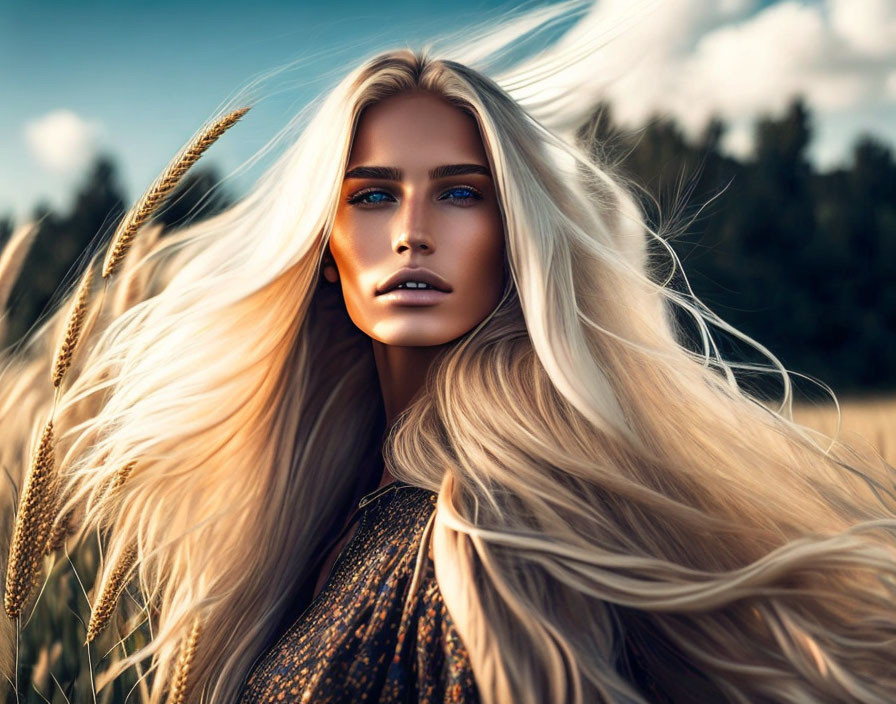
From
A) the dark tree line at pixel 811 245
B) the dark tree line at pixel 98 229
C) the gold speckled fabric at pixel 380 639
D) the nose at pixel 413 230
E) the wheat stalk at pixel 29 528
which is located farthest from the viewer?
the dark tree line at pixel 811 245

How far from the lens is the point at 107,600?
177cm

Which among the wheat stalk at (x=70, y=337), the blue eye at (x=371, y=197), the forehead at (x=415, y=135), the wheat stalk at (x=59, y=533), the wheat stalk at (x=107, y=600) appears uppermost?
the forehead at (x=415, y=135)

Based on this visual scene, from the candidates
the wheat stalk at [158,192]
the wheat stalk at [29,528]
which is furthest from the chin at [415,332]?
the wheat stalk at [29,528]

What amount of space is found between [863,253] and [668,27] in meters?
4.90

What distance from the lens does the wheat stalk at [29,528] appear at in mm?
1716

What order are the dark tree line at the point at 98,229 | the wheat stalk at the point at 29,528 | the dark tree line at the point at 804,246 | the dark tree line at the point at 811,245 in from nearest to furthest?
1. the wheat stalk at the point at 29,528
2. the dark tree line at the point at 98,229
3. the dark tree line at the point at 804,246
4. the dark tree line at the point at 811,245

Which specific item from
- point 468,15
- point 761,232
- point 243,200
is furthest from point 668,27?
point 761,232

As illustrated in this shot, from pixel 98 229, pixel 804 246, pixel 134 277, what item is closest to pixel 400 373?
pixel 134 277

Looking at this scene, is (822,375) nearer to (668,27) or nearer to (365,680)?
(668,27)

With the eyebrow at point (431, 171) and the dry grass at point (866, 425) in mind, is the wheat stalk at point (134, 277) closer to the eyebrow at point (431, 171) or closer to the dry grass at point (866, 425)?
the eyebrow at point (431, 171)

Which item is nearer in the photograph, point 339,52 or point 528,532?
point 528,532

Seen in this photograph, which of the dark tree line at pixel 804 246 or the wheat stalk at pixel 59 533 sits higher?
the wheat stalk at pixel 59 533

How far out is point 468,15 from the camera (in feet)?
6.29

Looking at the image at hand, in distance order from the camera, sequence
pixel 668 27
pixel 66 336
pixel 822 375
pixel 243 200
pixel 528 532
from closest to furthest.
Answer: pixel 528 532 → pixel 66 336 → pixel 243 200 → pixel 668 27 → pixel 822 375
